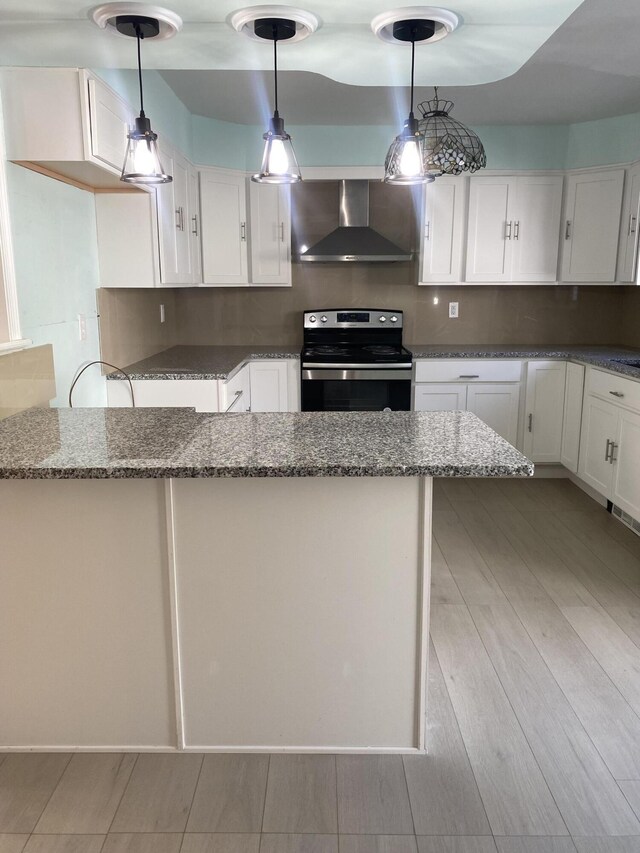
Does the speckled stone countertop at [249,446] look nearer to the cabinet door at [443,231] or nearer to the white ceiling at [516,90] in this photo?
the white ceiling at [516,90]

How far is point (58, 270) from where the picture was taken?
268cm

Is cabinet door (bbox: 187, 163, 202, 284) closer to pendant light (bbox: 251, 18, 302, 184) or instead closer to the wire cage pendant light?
the wire cage pendant light

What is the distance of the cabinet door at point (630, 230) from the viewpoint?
13.7 ft

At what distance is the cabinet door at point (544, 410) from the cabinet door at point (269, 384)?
164 centimetres

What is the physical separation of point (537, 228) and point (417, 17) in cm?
306

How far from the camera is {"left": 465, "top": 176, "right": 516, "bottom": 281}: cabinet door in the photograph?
4.47 metres

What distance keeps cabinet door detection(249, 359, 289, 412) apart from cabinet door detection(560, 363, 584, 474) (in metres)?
1.87

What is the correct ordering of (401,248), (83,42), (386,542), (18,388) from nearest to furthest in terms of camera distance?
1. (386,542)
2. (83,42)
3. (18,388)
4. (401,248)

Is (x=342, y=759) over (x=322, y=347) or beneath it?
beneath

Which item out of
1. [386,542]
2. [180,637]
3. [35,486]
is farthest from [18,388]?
[386,542]

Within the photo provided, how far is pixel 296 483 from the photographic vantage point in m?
1.76

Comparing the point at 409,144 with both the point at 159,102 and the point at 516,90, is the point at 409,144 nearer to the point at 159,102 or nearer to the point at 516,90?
the point at 159,102

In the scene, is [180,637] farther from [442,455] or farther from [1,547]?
[442,455]

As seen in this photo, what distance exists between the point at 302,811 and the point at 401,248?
376cm
